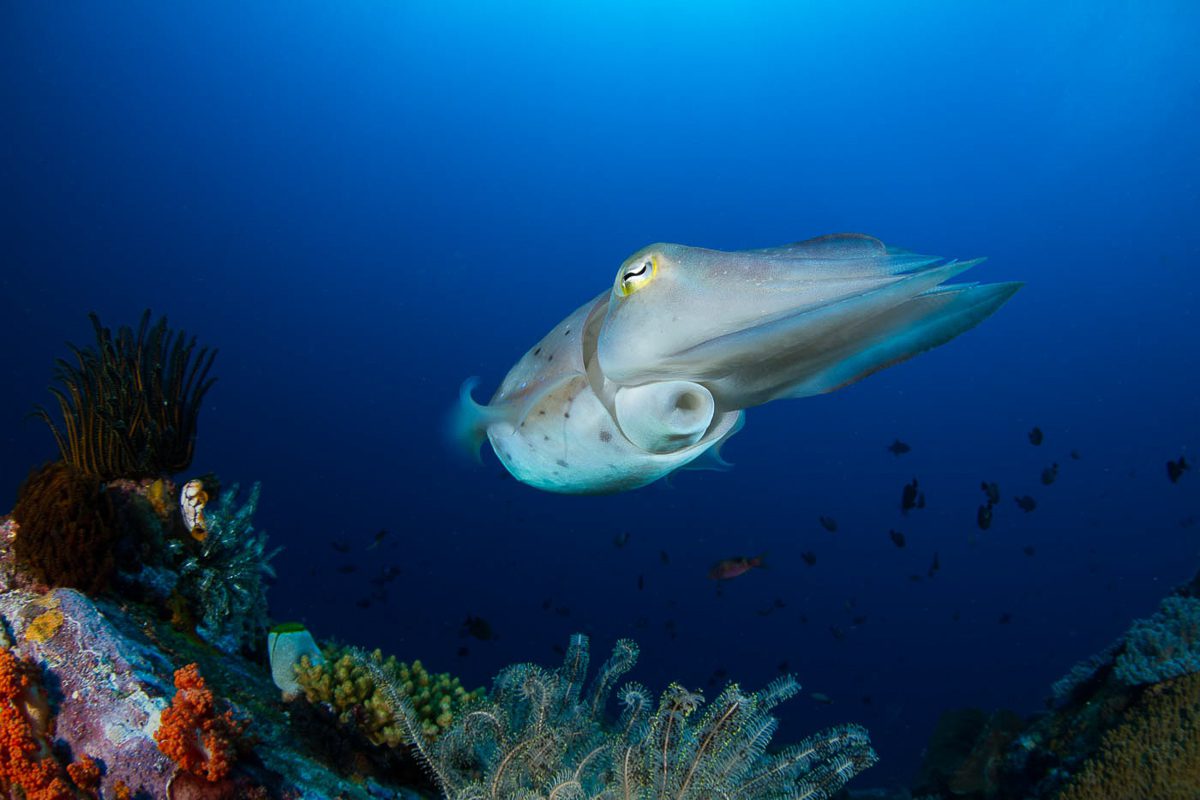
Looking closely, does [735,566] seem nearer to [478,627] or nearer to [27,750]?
[478,627]

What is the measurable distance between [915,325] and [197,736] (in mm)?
3307

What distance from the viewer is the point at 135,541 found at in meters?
4.43

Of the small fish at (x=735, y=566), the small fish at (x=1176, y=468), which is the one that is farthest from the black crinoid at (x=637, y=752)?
the small fish at (x=1176, y=468)

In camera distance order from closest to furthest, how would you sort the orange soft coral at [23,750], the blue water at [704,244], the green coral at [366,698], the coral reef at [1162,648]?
the orange soft coral at [23,750]
the green coral at [366,698]
the coral reef at [1162,648]
the blue water at [704,244]

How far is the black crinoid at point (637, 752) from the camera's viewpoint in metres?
3.19

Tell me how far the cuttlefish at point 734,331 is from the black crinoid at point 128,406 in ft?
14.1

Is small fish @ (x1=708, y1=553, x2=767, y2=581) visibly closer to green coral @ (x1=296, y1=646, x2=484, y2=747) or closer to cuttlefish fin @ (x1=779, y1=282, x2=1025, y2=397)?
green coral @ (x1=296, y1=646, x2=484, y2=747)

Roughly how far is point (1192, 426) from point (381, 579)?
10330 centimetres

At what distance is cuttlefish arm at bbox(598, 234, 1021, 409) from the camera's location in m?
1.67

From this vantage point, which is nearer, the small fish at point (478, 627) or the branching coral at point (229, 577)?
the branching coral at point (229, 577)

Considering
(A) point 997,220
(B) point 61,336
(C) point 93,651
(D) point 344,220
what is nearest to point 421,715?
(C) point 93,651

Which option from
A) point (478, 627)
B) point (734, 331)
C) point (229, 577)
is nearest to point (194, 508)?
point (229, 577)

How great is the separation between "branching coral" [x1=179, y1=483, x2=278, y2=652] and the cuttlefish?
3.65 m

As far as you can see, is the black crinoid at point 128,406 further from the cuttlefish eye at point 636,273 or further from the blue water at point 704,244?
the blue water at point 704,244
